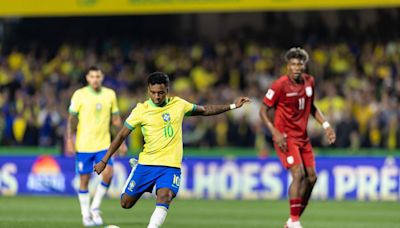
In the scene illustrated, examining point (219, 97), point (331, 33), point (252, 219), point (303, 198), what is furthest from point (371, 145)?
point (303, 198)

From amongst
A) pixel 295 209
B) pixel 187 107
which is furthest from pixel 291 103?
pixel 187 107

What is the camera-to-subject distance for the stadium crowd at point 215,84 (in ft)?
82.8

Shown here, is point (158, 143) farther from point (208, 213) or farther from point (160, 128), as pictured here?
point (208, 213)

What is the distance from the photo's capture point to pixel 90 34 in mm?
33156

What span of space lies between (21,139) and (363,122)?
340 inches

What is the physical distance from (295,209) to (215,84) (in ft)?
49.3

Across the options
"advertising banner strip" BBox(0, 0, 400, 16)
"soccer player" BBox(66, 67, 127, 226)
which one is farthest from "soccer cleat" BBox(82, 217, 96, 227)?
"advertising banner strip" BBox(0, 0, 400, 16)

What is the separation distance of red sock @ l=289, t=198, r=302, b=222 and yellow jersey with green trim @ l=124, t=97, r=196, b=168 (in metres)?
2.24

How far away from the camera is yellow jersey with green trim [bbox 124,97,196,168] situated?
12094 mm

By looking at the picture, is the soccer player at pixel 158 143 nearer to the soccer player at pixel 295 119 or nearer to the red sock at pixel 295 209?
the soccer player at pixel 295 119

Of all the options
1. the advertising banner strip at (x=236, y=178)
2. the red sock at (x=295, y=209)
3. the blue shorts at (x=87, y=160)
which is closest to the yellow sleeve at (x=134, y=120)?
the red sock at (x=295, y=209)

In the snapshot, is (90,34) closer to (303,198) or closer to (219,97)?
(219,97)

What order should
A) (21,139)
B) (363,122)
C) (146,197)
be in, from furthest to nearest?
(21,139) → (363,122) → (146,197)

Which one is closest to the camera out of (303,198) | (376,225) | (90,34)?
(303,198)
